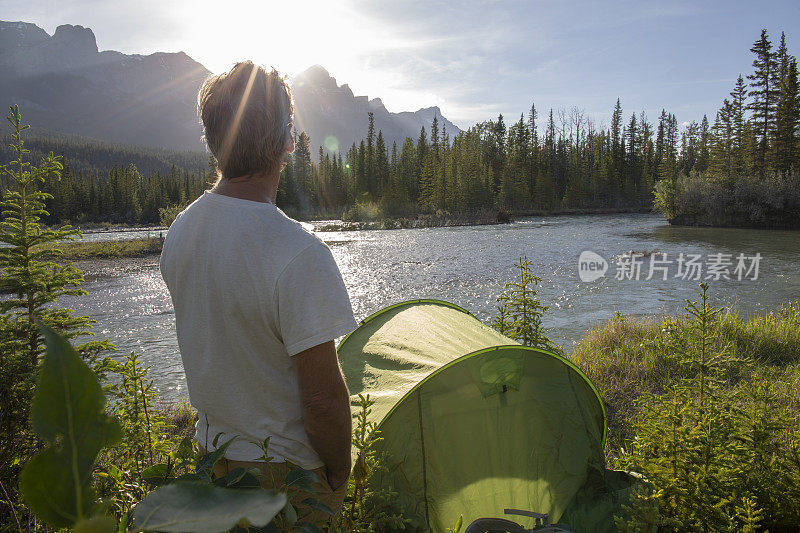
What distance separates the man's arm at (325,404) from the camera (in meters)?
1.58

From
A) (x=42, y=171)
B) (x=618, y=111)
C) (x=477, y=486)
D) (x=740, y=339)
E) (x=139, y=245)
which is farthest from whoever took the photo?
(x=618, y=111)

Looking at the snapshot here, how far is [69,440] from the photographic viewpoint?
321mm

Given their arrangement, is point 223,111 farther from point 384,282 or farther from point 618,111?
point 618,111

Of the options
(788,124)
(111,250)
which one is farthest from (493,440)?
(788,124)

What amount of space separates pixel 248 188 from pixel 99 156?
151863 millimetres

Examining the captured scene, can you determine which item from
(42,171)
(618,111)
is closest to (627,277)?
(42,171)

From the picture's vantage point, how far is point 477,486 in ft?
9.14

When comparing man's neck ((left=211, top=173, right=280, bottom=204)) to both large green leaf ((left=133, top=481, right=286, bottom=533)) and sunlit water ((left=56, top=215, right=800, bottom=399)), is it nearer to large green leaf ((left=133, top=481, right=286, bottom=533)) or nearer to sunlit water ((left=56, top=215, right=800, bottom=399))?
large green leaf ((left=133, top=481, right=286, bottom=533))

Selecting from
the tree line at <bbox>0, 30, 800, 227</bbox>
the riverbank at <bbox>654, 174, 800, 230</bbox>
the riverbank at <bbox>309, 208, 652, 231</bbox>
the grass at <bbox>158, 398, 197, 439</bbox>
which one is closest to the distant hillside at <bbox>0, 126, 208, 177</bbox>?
the tree line at <bbox>0, 30, 800, 227</bbox>

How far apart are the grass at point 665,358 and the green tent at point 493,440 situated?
3.75 feet

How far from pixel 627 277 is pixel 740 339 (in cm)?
808

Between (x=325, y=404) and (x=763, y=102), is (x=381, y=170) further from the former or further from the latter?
(x=325, y=404)

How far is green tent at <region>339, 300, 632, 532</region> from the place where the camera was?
9.07 feet

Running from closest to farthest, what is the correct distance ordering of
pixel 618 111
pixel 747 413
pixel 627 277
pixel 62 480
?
pixel 62 480 → pixel 747 413 → pixel 627 277 → pixel 618 111
